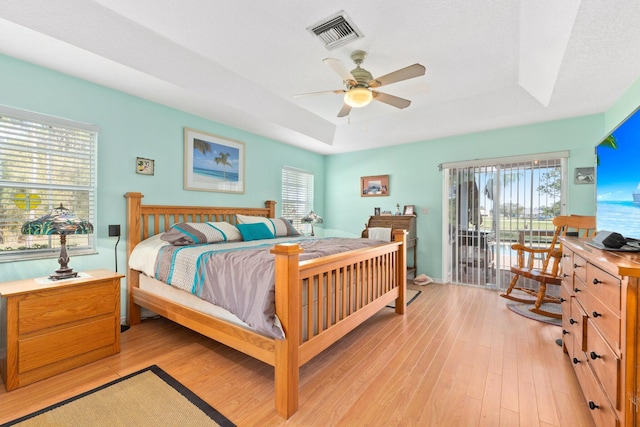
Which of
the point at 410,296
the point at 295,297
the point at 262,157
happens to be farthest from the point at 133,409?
the point at 262,157

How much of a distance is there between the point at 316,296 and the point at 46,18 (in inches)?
109

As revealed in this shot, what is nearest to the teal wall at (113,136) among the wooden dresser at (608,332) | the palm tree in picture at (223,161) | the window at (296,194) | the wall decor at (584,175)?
the palm tree in picture at (223,161)

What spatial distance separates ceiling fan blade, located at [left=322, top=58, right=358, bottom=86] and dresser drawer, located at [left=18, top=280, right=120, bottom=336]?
249 cm

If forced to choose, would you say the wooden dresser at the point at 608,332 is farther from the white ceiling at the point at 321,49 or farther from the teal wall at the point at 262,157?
the teal wall at the point at 262,157

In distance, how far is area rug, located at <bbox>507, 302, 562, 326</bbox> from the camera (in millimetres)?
2940

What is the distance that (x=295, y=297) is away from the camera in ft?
5.45

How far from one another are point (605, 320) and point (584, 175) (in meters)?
3.27

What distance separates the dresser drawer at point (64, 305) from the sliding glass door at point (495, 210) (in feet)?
14.6

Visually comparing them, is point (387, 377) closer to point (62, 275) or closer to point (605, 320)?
point (605, 320)

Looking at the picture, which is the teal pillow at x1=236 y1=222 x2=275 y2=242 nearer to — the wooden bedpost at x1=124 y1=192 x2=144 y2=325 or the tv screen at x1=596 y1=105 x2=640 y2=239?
the wooden bedpost at x1=124 y1=192 x2=144 y2=325

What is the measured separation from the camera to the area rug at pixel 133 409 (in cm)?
153

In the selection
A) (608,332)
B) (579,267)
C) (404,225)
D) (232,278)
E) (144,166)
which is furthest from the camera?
(404,225)

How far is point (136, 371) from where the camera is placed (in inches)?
80.0

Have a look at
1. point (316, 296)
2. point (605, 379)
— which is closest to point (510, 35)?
point (605, 379)
